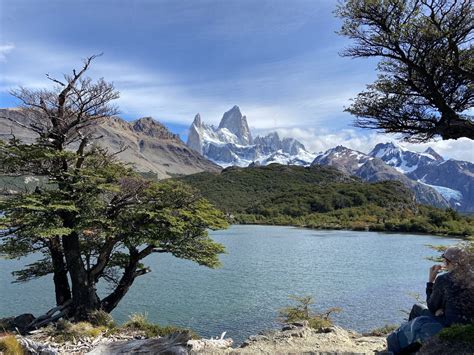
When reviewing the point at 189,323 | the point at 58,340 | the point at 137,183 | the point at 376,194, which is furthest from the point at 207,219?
the point at 376,194

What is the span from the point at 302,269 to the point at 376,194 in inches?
4759

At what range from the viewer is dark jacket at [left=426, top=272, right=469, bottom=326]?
296 inches

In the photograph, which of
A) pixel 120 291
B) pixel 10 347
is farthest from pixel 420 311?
pixel 120 291

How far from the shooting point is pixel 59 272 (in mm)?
15594

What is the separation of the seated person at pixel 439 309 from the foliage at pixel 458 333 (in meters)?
0.40

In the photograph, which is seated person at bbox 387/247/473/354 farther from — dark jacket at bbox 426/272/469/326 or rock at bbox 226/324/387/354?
rock at bbox 226/324/387/354

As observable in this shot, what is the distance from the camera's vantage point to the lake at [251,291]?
850 inches

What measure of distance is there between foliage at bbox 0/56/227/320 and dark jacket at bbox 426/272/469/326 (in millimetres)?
8686

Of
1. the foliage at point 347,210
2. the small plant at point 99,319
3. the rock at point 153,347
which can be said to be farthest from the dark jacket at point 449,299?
the foliage at point 347,210

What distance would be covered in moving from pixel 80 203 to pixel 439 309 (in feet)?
35.3

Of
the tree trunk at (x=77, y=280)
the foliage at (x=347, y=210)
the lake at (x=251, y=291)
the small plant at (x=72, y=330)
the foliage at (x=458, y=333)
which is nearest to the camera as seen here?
the foliage at (x=458, y=333)

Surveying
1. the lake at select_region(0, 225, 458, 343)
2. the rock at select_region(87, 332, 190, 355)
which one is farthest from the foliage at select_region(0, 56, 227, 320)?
the lake at select_region(0, 225, 458, 343)

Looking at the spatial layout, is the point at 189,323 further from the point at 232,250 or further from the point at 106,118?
the point at 232,250

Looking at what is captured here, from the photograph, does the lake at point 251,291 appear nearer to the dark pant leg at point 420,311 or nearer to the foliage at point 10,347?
the foliage at point 10,347
